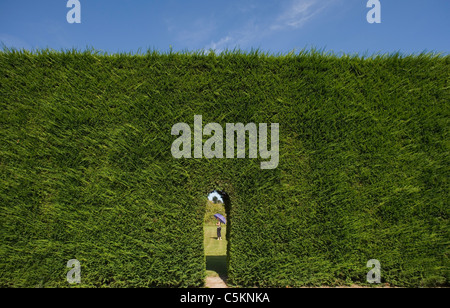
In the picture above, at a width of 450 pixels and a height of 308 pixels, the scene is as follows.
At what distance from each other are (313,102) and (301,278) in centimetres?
415

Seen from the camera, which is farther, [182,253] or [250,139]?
[250,139]

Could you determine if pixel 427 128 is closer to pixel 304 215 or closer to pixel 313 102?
pixel 313 102

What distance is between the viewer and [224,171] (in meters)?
5.03

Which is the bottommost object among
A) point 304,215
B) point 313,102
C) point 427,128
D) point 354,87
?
point 304,215

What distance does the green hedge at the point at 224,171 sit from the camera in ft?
15.6

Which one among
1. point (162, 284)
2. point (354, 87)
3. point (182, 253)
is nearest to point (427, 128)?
point (354, 87)

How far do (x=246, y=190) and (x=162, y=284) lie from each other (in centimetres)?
283

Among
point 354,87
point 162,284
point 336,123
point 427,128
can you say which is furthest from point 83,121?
point 427,128

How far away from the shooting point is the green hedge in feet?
15.6

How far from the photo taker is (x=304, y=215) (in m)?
4.96
